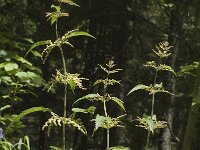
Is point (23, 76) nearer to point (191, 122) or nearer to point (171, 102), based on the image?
point (191, 122)

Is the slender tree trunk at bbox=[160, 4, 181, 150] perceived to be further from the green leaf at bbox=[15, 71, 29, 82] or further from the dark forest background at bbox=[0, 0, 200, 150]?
the green leaf at bbox=[15, 71, 29, 82]

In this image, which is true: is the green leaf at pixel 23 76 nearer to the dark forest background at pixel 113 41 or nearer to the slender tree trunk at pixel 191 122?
the slender tree trunk at pixel 191 122

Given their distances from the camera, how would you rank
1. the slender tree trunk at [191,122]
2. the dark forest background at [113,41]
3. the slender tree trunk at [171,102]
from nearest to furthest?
the slender tree trunk at [191,122], the slender tree trunk at [171,102], the dark forest background at [113,41]

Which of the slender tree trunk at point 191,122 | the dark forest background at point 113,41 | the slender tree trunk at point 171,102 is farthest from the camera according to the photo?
the dark forest background at point 113,41

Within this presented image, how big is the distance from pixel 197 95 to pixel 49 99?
14.2 feet

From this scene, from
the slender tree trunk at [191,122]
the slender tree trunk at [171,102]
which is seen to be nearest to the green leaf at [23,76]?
the slender tree trunk at [191,122]

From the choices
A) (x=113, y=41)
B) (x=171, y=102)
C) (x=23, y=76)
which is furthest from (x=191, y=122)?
(x=113, y=41)

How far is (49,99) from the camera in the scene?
7.99 metres

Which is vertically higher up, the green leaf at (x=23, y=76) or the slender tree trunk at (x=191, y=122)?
the green leaf at (x=23, y=76)

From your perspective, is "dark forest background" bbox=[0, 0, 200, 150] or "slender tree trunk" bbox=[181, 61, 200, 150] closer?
"slender tree trunk" bbox=[181, 61, 200, 150]

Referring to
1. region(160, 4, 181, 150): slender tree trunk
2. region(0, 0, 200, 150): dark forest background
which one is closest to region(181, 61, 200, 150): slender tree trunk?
region(160, 4, 181, 150): slender tree trunk

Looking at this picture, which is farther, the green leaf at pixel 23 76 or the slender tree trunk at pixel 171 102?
the slender tree trunk at pixel 171 102

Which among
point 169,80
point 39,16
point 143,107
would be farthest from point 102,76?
point 143,107

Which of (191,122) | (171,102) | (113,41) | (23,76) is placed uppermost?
(113,41)
